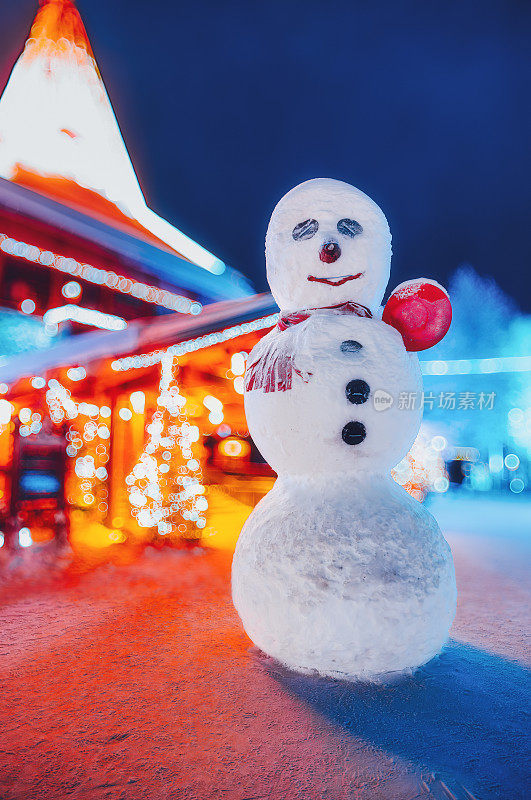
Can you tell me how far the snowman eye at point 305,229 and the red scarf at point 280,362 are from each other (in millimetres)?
459

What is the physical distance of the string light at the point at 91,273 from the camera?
20.1ft

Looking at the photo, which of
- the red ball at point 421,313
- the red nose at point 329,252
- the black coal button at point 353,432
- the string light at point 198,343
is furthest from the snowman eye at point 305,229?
the string light at point 198,343

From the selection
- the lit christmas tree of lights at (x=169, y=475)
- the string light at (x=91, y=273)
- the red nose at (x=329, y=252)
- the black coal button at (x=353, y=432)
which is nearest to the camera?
the black coal button at (x=353, y=432)

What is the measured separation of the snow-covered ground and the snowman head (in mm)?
2252

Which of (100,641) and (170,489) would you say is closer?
(100,641)

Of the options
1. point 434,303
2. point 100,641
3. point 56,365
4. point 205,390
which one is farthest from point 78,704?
point 205,390

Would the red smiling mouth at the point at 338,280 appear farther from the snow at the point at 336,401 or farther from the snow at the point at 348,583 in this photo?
the snow at the point at 348,583

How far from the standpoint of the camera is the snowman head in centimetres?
298

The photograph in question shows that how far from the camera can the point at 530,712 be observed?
2.37 metres

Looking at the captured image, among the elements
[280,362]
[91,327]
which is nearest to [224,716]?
→ [280,362]

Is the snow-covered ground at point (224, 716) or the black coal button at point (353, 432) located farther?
the black coal button at point (353, 432)

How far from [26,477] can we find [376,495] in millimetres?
5239

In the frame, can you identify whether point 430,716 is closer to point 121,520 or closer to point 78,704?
point 78,704

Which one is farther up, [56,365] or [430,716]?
[56,365]
